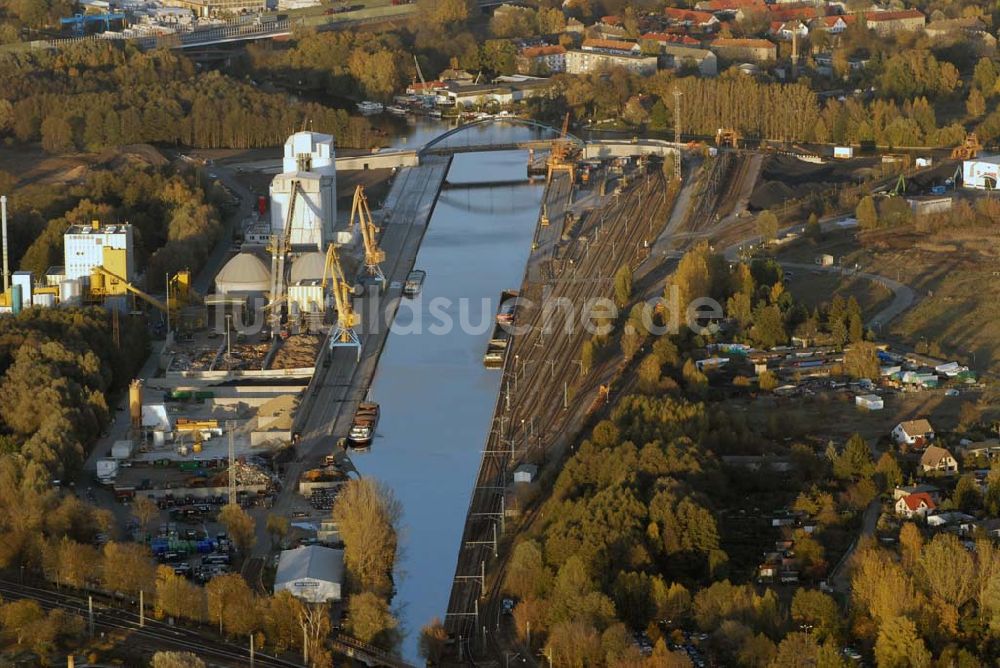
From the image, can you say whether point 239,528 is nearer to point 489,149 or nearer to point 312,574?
point 312,574

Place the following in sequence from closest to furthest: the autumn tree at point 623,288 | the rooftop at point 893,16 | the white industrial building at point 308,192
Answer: the autumn tree at point 623,288 → the white industrial building at point 308,192 → the rooftop at point 893,16

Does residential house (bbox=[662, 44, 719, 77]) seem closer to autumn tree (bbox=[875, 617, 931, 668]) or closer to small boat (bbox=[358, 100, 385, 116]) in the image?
small boat (bbox=[358, 100, 385, 116])

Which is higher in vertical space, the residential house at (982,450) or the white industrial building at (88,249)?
the white industrial building at (88,249)

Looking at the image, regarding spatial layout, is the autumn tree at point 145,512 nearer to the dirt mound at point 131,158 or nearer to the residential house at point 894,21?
the dirt mound at point 131,158

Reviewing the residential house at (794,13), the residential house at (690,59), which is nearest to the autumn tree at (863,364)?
the residential house at (690,59)

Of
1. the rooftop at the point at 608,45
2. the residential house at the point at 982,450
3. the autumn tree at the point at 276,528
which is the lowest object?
the rooftop at the point at 608,45

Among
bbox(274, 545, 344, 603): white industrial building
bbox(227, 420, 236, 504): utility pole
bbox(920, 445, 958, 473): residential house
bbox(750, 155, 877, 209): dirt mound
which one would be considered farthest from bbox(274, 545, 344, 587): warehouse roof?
bbox(750, 155, 877, 209): dirt mound
